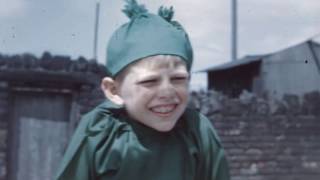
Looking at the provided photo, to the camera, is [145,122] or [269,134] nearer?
[145,122]

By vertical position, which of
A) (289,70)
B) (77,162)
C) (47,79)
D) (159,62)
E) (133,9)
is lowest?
(77,162)

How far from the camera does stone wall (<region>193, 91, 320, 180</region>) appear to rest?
303 inches

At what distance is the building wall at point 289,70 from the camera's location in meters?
11.0

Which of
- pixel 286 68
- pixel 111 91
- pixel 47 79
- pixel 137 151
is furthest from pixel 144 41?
pixel 286 68

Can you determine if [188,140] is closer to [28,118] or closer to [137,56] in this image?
[137,56]

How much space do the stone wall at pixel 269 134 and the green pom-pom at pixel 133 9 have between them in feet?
18.4

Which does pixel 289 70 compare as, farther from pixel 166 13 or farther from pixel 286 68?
pixel 166 13

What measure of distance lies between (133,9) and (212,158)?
460mm

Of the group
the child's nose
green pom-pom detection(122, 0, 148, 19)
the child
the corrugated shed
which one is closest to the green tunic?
the child

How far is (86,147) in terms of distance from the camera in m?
1.87

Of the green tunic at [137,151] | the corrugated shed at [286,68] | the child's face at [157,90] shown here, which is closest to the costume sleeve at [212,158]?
the green tunic at [137,151]

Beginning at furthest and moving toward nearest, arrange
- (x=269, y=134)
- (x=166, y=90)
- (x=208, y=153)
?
(x=269, y=134)
(x=208, y=153)
(x=166, y=90)

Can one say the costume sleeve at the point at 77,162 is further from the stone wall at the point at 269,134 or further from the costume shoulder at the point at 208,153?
the stone wall at the point at 269,134

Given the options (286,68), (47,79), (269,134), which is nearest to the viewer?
(47,79)
